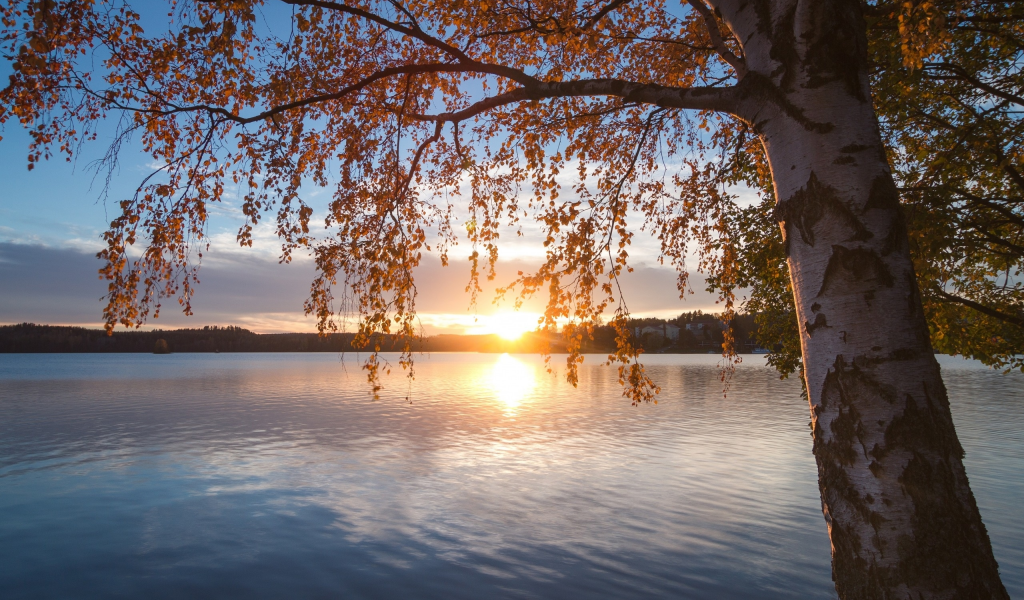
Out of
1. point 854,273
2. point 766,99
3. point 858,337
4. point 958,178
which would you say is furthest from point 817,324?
point 958,178

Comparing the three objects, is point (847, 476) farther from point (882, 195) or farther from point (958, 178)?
point (958, 178)

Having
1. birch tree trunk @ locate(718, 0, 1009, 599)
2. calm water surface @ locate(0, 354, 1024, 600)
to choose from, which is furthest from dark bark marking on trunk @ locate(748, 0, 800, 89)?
calm water surface @ locate(0, 354, 1024, 600)

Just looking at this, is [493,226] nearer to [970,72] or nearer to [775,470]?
[970,72]

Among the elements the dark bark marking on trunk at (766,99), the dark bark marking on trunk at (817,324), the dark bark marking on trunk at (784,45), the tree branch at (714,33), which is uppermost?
the tree branch at (714,33)

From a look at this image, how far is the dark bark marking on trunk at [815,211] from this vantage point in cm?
371

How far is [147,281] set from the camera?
6254 millimetres

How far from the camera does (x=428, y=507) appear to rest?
573 inches

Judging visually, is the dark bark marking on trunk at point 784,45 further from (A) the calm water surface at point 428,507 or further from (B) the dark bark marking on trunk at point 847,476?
(A) the calm water surface at point 428,507

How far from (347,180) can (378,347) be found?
85.0 inches

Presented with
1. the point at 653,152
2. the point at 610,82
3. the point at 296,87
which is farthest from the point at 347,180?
the point at 653,152

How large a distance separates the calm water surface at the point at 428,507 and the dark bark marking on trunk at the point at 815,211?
8.01 meters

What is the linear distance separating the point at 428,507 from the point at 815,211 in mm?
12918

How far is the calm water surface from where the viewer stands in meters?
10.3

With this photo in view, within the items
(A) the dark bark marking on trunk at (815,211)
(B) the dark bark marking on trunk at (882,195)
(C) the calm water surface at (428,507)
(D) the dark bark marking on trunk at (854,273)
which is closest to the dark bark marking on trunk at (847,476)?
(D) the dark bark marking on trunk at (854,273)
